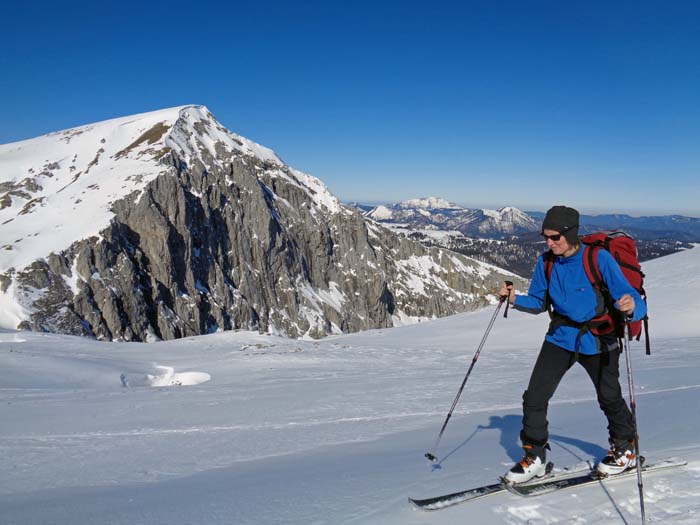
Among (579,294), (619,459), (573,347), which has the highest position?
(579,294)

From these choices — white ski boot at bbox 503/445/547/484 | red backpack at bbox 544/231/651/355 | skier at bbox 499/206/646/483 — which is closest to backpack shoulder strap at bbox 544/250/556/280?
skier at bbox 499/206/646/483

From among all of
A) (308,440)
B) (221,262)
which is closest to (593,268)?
(308,440)

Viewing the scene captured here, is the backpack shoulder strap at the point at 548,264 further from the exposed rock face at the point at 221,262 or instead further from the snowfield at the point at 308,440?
the exposed rock face at the point at 221,262

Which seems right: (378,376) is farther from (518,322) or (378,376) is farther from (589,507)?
(518,322)

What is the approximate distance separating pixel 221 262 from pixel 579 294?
10339cm

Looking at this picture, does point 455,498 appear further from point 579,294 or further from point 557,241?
point 557,241

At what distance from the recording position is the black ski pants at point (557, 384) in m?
4.48

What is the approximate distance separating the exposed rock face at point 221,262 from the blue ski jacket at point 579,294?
2069 inches

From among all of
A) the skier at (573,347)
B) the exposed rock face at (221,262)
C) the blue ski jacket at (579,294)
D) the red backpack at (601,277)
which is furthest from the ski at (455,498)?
A: the exposed rock face at (221,262)

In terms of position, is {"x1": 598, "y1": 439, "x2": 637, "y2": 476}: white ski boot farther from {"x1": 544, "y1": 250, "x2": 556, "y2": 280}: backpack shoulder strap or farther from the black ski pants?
{"x1": 544, "y1": 250, "x2": 556, "y2": 280}: backpack shoulder strap

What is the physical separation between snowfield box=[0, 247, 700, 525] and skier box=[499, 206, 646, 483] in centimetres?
37

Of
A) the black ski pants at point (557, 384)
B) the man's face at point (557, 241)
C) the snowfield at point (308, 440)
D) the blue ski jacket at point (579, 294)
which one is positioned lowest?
the snowfield at point (308, 440)

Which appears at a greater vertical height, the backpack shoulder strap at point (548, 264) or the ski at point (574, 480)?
the backpack shoulder strap at point (548, 264)

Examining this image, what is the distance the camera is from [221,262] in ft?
340
